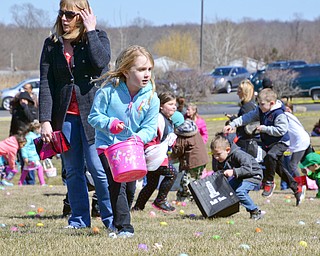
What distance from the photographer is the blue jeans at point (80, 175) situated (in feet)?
19.1

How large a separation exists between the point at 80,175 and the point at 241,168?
207 centimetres

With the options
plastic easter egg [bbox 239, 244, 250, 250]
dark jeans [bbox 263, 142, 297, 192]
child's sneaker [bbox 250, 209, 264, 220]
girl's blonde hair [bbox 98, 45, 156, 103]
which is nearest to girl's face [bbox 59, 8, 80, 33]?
girl's blonde hair [bbox 98, 45, 156, 103]

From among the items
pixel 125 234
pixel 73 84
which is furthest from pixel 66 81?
pixel 125 234

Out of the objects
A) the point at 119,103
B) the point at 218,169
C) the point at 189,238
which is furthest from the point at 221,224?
the point at 119,103

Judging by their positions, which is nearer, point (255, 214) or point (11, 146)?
point (255, 214)

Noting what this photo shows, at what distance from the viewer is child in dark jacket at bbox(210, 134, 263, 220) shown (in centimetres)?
752

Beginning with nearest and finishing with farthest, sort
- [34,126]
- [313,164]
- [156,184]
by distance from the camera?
1. [156,184]
2. [313,164]
3. [34,126]

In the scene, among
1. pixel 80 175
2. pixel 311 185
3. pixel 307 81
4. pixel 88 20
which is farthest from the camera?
pixel 307 81

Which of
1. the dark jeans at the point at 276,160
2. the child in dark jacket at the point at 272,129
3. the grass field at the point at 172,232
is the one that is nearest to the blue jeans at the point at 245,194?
the grass field at the point at 172,232

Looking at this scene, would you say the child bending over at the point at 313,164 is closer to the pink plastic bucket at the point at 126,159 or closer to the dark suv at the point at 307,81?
the pink plastic bucket at the point at 126,159

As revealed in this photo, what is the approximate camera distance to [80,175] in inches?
241

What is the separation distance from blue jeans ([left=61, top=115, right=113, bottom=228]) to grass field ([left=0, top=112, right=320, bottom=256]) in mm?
177

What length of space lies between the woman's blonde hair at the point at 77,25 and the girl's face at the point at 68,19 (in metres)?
0.02

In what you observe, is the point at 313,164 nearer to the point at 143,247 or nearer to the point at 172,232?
the point at 172,232
